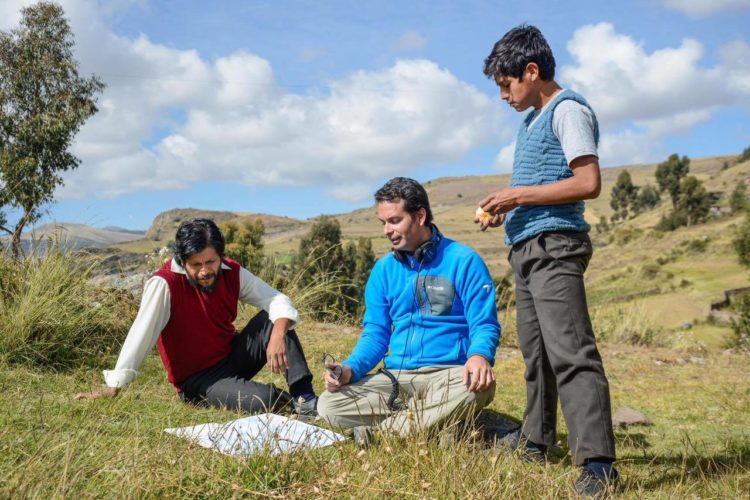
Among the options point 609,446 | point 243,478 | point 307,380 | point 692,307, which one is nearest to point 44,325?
point 307,380

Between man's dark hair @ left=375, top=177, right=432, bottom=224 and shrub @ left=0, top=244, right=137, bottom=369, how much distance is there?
2.92 meters

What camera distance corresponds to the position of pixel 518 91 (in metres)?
2.88

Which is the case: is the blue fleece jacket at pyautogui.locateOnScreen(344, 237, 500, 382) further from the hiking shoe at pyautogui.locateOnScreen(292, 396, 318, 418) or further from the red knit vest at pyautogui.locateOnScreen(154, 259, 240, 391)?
the red knit vest at pyautogui.locateOnScreen(154, 259, 240, 391)

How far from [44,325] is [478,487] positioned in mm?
3834

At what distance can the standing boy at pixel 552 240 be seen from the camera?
2.64m

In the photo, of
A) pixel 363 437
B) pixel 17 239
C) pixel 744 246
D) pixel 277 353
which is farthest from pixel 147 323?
pixel 744 246

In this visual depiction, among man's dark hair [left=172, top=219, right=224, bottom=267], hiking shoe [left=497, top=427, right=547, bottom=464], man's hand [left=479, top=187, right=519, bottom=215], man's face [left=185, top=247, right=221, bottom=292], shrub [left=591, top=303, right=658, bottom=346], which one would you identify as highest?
man's hand [left=479, top=187, right=519, bottom=215]

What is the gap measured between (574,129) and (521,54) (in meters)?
0.41

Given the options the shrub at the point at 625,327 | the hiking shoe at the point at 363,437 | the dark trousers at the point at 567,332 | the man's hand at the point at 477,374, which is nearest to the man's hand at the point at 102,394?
the hiking shoe at the point at 363,437

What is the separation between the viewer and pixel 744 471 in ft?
9.59

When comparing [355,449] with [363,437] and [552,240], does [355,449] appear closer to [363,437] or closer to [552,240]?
[363,437]

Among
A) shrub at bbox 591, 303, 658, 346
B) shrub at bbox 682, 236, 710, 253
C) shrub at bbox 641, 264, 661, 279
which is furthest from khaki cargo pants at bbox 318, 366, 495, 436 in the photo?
shrub at bbox 682, 236, 710, 253

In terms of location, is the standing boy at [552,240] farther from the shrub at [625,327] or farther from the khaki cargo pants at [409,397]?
the shrub at [625,327]

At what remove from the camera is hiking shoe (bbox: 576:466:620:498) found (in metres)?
2.41
